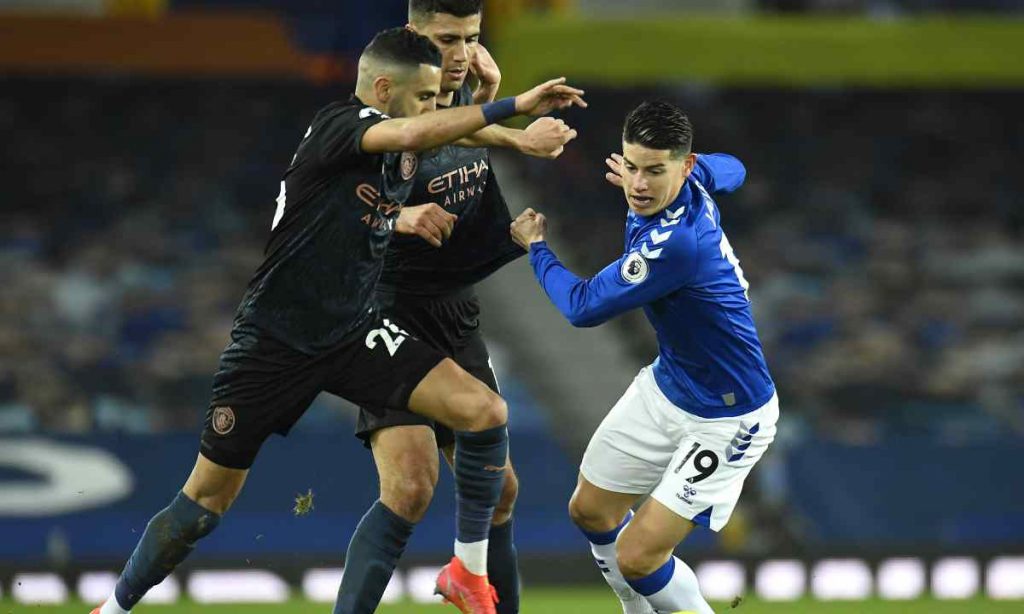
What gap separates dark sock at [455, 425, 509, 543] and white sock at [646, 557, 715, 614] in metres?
0.70

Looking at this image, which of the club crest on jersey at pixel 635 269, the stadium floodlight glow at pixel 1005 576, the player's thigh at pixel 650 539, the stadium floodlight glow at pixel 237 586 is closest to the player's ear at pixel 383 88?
the club crest on jersey at pixel 635 269

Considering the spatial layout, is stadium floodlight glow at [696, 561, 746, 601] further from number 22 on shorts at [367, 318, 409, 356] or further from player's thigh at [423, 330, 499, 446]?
number 22 on shorts at [367, 318, 409, 356]

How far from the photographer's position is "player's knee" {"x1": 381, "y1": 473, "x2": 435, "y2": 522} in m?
5.71

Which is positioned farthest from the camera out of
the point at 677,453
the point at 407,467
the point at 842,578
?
the point at 842,578

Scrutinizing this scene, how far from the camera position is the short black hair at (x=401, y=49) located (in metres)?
5.53

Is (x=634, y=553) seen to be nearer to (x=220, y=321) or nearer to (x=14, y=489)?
(x=14, y=489)

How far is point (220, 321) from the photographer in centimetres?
1326

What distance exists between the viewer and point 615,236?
50.7ft

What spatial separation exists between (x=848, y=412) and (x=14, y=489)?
681 cm

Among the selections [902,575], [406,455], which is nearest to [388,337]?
[406,455]

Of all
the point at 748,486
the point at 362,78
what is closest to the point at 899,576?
the point at 748,486

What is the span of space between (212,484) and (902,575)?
20.6ft

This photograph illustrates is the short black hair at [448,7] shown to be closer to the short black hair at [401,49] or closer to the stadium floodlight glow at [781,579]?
the short black hair at [401,49]

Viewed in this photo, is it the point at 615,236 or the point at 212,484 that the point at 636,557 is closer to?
the point at 212,484
